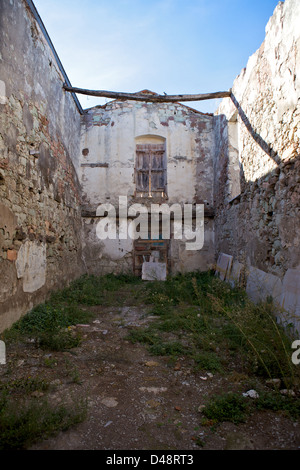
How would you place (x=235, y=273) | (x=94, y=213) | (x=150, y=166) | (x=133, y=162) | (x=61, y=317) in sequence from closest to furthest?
(x=61, y=317), (x=235, y=273), (x=94, y=213), (x=133, y=162), (x=150, y=166)

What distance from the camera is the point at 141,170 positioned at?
8219 millimetres

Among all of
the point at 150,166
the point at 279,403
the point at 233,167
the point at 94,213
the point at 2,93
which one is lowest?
the point at 279,403

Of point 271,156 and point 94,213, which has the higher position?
point 271,156

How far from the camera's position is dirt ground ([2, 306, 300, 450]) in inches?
63.7

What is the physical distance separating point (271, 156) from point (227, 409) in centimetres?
348

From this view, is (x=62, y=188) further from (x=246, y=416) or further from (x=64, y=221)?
(x=246, y=416)

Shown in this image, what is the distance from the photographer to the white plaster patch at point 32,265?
391cm

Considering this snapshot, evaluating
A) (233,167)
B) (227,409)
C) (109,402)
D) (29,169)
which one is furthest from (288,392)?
(233,167)

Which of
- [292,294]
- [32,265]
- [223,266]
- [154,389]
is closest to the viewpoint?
[154,389]

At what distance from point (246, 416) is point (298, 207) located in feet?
7.73

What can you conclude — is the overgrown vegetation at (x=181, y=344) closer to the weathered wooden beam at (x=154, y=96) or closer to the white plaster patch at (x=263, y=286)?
the white plaster patch at (x=263, y=286)

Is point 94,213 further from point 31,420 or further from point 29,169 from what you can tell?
point 31,420

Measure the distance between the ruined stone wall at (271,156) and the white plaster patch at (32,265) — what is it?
11.5 feet
